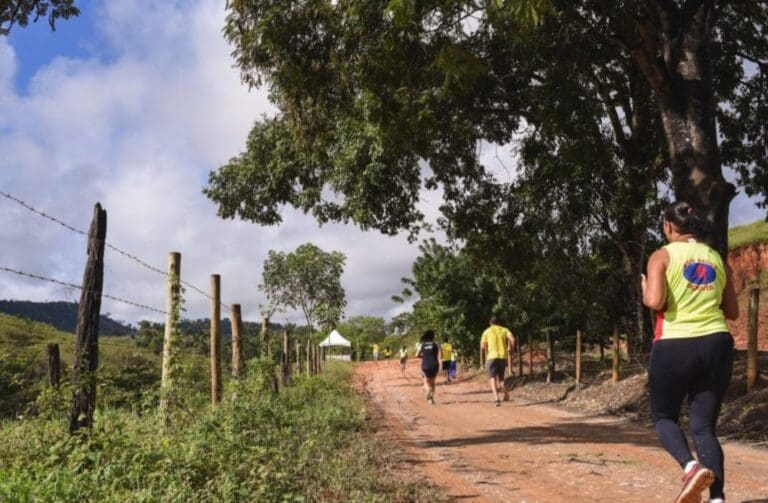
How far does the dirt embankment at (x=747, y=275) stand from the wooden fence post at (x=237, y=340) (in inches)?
1096

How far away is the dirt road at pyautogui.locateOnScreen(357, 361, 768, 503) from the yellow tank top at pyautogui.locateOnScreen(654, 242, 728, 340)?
6.72ft

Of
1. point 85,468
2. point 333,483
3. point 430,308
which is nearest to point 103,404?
point 85,468

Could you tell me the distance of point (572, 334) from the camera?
22.8 meters

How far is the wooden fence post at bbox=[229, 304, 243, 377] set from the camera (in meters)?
9.66

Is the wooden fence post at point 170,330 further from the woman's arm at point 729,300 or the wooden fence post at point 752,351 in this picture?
the wooden fence post at point 752,351

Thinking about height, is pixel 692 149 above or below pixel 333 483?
above

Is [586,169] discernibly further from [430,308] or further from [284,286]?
[284,286]

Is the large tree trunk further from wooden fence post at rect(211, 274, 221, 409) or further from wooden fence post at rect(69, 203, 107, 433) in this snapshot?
wooden fence post at rect(69, 203, 107, 433)

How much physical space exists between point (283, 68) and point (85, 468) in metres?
6.49

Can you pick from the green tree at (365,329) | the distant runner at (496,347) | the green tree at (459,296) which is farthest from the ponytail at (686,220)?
the green tree at (365,329)

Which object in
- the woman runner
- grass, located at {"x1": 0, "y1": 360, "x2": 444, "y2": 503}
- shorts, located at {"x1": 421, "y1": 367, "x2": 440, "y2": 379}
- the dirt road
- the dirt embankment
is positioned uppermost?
the dirt embankment

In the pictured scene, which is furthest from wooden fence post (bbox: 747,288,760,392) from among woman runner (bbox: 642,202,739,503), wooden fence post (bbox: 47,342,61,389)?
wooden fence post (bbox: 47,342,61,389)

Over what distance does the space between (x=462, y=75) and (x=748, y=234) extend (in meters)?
35.1

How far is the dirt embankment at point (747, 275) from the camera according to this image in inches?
1265
